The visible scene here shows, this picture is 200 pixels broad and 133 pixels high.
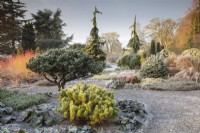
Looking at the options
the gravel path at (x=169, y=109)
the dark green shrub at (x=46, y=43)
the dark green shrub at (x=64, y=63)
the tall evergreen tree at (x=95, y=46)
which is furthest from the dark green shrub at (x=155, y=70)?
the dark green shrub at (x=46, y=43)

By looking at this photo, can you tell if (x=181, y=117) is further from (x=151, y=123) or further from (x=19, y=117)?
(x=19, y=117)

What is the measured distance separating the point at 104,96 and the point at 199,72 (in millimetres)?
7758

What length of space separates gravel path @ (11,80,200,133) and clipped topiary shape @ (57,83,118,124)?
815 mm

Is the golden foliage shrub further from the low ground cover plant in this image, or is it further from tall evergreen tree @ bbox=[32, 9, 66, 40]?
tall evergreen tree @ bbox=[32, 9, 66, 40]

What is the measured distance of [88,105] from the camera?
5.40m

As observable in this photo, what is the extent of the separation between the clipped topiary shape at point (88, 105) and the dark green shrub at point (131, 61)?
1542 centimetres

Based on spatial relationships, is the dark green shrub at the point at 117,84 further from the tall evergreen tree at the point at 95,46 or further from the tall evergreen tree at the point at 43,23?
the tall evergreen tree at the point at 43,23

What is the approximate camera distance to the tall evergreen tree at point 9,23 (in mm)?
19939

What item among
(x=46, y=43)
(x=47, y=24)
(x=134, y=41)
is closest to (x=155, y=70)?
(x=134, y=41)

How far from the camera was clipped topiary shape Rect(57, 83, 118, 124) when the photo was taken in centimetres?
541

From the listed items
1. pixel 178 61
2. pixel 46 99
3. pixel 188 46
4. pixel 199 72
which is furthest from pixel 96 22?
pixel 46 99

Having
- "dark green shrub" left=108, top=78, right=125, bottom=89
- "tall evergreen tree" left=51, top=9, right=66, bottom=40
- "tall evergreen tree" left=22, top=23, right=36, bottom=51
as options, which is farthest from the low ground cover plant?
"tall evergreen tree" left=51, top=9, right=66, bottom=40

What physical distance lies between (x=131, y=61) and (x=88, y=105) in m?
16.1

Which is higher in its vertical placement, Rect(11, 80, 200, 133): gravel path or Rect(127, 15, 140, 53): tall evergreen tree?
Rect(127, 15, 140, 53): tall evergreen tree
